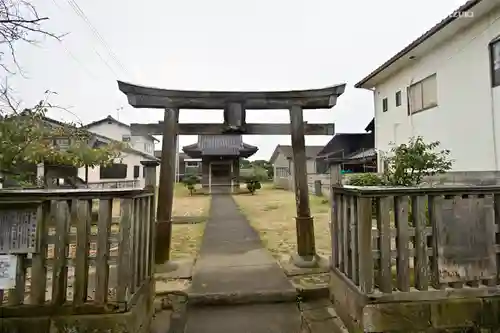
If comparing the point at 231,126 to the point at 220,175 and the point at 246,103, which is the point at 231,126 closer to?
the point at 246,103

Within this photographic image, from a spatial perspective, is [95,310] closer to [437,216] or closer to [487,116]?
[437,216]

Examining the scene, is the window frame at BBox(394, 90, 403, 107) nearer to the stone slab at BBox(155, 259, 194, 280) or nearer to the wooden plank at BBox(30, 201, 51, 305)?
the stone slab at BBox(155, 259, 194, 280)

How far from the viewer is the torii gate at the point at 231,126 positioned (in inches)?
186

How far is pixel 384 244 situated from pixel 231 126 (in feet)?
10.1

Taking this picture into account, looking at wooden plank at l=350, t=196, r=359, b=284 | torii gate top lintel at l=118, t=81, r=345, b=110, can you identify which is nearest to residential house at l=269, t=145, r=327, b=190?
torii gate top lintel at l=118, t=81, r=345, b=110

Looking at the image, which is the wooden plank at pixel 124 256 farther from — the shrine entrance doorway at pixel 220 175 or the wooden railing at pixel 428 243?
the shrine entrance doorway at pixel 220 175

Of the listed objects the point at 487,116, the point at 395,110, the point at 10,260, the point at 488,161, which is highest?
the point at 395,110

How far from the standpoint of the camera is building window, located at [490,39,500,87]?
7172 mm

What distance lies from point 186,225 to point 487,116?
8.23 m

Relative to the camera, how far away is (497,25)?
23.2 feet

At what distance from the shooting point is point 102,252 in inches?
98.3

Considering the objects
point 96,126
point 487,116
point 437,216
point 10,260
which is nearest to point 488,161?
point 487,116

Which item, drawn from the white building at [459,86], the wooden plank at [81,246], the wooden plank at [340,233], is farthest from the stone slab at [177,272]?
the white building at [459,86]

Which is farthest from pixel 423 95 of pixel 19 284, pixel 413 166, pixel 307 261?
pixel 19 284
